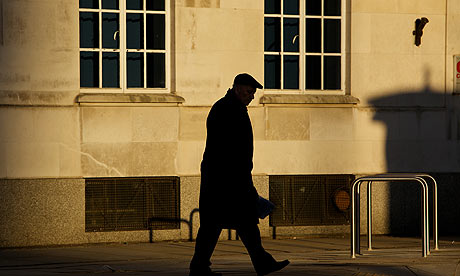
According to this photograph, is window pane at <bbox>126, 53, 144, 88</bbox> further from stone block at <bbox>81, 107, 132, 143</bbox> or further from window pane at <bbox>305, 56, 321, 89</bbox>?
window pane at <bbox>305, 56, 321, 89</bbox>

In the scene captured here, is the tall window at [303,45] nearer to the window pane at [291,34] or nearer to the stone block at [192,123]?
the window pane at [291,34]

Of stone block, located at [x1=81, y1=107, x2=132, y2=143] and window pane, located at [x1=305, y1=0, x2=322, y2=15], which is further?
window pane, located at [x1=305, y1=0, x2=322, y2=15]

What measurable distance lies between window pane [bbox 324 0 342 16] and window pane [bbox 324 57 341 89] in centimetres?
66

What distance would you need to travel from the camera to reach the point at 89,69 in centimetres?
1268

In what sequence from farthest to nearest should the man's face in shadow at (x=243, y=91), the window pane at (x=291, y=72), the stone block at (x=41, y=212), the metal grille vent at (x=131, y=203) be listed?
1. the window pane at (x=291, y=72)
2. the metal grille vent at (x=131, y=203)
3. the stone block at (x=41, y=212)
4. the man's face in shadow at (x=243, y=91)

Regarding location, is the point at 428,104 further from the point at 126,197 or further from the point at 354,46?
the point at 126,197

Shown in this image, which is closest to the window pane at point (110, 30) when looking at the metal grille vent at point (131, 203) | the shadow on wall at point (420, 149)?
the metal grille vent at point (131, 203)

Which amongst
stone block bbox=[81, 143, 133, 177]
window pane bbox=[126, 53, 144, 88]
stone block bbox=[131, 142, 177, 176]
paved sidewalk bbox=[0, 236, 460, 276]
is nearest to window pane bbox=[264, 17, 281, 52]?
window pane bbox=[126, 53, 144, 88]

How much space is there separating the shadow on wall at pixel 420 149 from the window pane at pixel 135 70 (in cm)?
336

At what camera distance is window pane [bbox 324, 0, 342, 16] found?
13.6 metres

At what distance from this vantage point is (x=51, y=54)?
1222cm

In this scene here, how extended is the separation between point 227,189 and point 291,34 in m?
5.98

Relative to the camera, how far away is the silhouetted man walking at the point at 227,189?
8.00 metres

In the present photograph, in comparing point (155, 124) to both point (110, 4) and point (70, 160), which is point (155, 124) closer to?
point (70, 160)
